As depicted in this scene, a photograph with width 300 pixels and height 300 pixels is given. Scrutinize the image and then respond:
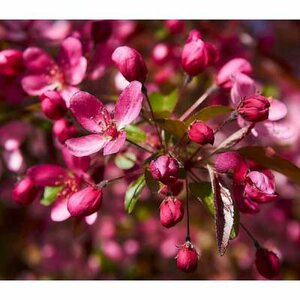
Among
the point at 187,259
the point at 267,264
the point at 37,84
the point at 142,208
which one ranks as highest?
the point at 37,84

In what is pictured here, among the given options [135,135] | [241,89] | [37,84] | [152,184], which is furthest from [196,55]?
[37,84]

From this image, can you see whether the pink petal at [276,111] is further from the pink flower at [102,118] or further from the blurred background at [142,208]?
the pink flower at [102,118]

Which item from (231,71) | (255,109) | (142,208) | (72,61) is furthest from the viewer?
(142,208)

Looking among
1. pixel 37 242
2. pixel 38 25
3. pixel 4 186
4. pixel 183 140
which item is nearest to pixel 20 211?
pixel 37 242

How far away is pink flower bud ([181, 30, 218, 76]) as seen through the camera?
1.44 meters

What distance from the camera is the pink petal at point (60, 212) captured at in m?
1.50

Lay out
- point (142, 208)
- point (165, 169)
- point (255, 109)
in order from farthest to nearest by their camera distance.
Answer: point (142, 208) < point (255, 109) < point (165, 169)

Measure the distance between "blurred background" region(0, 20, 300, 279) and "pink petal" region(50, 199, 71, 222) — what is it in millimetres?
337

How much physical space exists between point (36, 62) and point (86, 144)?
1.40 feet

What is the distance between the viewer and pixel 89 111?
1.37 meters

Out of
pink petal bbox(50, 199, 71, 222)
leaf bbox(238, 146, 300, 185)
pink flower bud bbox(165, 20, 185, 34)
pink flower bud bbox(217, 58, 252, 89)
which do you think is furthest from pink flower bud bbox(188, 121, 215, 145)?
pink flower bud bbox(165, 20, 185, 34)

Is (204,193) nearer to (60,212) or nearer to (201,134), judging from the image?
(201,134)

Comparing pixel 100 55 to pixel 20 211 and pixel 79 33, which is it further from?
pixel 20 211

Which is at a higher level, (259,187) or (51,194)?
(259,187)
